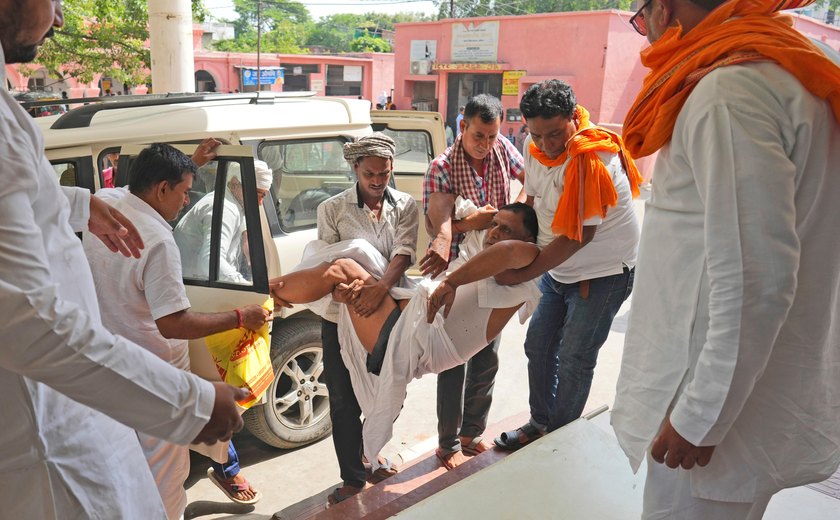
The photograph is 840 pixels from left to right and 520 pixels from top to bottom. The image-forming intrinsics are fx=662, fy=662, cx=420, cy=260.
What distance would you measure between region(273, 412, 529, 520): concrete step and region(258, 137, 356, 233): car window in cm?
158

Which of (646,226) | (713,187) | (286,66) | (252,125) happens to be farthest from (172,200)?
(286,66)

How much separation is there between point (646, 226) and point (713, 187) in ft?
0.98

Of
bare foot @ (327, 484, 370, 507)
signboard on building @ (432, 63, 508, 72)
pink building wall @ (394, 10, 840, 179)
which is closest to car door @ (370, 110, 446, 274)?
bare foot @ (327, 484, 370, 507)

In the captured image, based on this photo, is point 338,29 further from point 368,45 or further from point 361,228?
point 361,228

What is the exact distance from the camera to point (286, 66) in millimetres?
29562

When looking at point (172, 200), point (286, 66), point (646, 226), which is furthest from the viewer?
point (286, 66)

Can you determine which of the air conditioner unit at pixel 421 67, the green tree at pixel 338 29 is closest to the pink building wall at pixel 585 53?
the air conditioner unit at pixel 421 67

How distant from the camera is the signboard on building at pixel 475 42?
22.0 m

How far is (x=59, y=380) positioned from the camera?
1.28 metres

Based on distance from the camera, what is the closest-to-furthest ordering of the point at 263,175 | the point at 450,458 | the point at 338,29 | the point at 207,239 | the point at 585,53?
the point at 207,239
the point at 450,458
the point at 263,175
the point at 585,53
the point at 338,29

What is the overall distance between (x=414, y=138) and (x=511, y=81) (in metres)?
16.8

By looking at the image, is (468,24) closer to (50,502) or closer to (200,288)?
(200,288)

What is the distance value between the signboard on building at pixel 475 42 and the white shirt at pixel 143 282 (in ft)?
68.3

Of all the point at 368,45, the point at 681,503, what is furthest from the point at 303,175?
the point at 368,45
